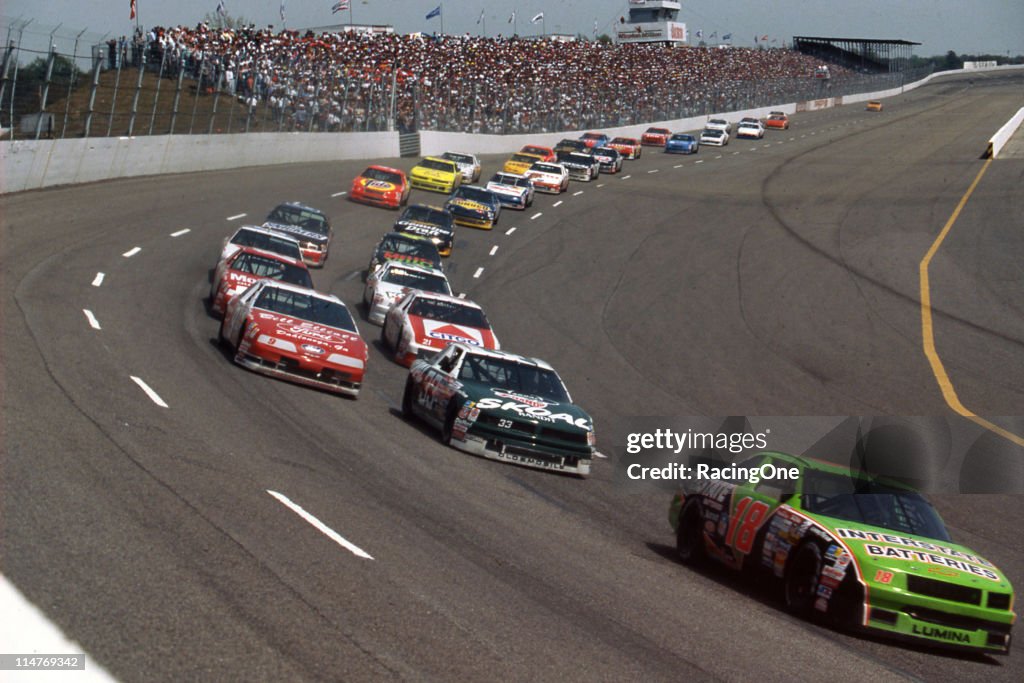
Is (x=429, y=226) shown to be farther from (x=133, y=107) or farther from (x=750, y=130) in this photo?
(x=750, y=130)

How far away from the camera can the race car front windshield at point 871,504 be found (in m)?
9.59

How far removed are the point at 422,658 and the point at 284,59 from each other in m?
46.6

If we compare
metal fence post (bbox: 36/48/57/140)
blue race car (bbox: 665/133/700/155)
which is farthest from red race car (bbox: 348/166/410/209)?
blue race car (bbox: 665/133/700/155)

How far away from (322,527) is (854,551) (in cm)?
393

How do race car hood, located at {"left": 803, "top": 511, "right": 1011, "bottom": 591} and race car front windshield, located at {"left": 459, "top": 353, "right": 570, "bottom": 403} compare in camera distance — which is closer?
race car hood, located at {"left": 803, "top": 511, "right": 1011, "bottom": 591}

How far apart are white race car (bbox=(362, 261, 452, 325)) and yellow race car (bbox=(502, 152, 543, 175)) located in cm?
2615

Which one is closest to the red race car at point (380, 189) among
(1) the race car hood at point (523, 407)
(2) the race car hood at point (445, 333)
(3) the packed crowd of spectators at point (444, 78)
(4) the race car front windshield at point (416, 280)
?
(3) the packed crowd of spectators at point (444, 78)

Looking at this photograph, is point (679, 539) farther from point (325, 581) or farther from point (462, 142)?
point (462, 142)

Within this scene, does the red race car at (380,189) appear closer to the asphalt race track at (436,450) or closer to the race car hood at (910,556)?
the asphalt race track at (436,450)

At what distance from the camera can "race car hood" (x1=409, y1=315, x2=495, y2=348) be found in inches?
806

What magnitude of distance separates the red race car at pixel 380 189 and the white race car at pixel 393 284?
15399 mm

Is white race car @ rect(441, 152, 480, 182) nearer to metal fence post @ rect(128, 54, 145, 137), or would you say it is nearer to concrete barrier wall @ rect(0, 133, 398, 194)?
concrete barrier wall @ rect(0, 133, 398, 194)

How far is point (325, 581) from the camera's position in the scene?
26.1 ft

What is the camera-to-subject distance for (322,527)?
9500 millimetres
